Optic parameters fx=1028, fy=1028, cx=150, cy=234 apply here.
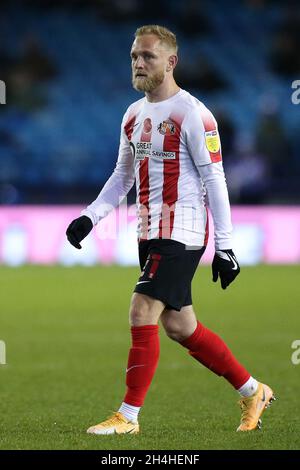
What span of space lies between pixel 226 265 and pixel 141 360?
1.96 feet

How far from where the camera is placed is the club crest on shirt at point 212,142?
4812 mm

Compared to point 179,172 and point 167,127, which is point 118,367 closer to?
point 179,172

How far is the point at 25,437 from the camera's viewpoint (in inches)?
183

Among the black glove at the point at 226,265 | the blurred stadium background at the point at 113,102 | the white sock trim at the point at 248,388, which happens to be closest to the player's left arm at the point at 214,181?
the black glove at the point at 226,265

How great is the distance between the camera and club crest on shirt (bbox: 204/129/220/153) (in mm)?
4812

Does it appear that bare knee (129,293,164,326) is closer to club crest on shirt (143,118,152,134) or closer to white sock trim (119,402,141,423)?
white sock trim (119,402,141,423)

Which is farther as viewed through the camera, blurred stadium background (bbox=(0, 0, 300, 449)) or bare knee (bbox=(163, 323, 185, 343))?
blurred stadium background (bbox=(0, 0, 300, 449))

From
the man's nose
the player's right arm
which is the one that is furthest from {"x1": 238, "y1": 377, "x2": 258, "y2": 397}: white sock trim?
the man's nose

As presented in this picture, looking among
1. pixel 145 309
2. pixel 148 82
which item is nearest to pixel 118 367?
pixel 145 309

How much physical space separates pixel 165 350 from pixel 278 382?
1808 mm

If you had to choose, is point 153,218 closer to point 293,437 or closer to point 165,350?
point 293,437

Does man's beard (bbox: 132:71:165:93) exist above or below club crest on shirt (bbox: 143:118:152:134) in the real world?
above

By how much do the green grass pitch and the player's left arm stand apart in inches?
31.0

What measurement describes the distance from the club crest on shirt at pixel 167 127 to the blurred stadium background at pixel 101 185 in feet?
4.64
